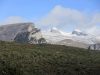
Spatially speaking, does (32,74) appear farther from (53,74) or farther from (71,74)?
(71,74)

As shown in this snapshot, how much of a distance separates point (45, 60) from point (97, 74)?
1602 cm

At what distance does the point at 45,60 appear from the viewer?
56.7 m

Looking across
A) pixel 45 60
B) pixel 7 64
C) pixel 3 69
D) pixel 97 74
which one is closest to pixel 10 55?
pixel 45 60

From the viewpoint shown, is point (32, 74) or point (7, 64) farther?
point (7, 64)

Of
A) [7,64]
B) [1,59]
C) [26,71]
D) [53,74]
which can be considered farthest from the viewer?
[1,59]

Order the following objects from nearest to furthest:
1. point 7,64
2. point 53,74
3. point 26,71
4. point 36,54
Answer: point 53,74 < point 26,71 < point 7,64 < point 36,54

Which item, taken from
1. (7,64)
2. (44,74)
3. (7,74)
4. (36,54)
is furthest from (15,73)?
(36,54)

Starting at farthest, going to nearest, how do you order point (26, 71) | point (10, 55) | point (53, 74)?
1. point (10, 55)
2. point (26, 71)
3. point (53, 74)

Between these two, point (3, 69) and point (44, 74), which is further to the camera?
point (3, 69)

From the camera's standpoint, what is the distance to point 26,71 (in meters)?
40.8

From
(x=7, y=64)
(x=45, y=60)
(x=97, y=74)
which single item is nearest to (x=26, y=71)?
(x=7, y=64)

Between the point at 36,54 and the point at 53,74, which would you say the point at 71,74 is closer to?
the point at 53,74

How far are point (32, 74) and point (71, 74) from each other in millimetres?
6508

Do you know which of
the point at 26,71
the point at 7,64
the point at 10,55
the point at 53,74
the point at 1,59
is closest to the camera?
the point at 53,74
